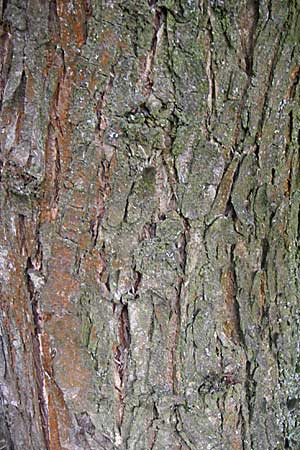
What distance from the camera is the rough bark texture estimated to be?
2.30ft

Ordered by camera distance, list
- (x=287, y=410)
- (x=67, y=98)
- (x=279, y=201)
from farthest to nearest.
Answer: (x=287, y=410) < (x=279, y=201) < (x=67, y=98)

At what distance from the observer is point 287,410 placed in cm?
99

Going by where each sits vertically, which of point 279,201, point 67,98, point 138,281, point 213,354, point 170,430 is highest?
point 67,98

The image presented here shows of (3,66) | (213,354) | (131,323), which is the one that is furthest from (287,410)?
(3,66)

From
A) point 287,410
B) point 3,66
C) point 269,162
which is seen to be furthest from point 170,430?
point 3,66

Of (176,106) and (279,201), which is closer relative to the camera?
(176,106)

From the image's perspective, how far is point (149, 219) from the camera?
2.52ft

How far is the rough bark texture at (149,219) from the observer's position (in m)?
0.70

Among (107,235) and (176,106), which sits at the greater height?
(176,106)

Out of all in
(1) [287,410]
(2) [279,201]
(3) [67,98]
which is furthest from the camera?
(1) [287,410]

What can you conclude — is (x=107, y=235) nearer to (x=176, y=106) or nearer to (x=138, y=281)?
(x=138, y=281)

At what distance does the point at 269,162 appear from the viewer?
80 centimetres

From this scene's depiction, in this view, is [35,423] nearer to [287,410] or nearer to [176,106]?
[287,410]

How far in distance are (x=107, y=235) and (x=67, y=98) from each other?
0.21m
